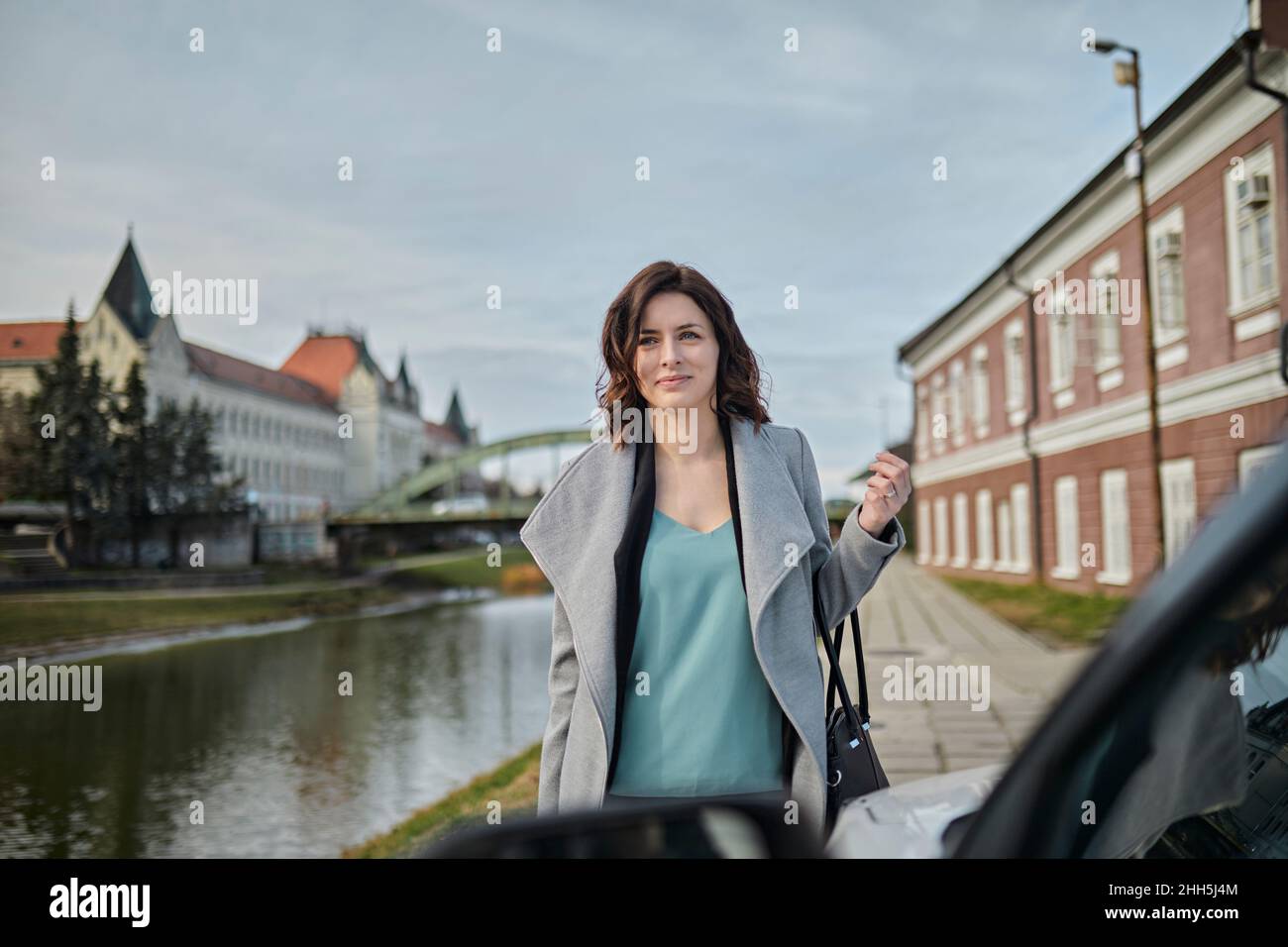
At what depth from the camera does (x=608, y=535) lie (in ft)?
5.19

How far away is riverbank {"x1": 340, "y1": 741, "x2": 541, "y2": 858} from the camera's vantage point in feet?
19.0

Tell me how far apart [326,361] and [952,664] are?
4400cm

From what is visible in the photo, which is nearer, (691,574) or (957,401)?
(691,574)

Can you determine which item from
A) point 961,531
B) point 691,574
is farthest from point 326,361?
point 691,574

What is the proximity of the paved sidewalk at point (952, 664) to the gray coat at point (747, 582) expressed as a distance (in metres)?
0.33

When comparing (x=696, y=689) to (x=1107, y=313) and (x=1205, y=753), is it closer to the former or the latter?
(x=1205, y=753)

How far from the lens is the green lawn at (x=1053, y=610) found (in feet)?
36.2

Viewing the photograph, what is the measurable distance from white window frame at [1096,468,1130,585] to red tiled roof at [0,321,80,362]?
21.3 m

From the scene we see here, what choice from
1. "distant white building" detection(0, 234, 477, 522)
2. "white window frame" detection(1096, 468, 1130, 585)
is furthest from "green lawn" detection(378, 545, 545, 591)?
"white window frame" detection(1096, 468, 1130, 585)

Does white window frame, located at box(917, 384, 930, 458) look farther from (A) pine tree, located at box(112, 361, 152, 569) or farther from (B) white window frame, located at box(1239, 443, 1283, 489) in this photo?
(B) white window frame, located at box(1239, 443, 1283, 489)

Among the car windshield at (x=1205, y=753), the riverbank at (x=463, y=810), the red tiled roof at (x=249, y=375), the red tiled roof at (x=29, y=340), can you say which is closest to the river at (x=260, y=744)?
the riverbank at (x=463, y=810)

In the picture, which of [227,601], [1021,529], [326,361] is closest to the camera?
[1021,529]

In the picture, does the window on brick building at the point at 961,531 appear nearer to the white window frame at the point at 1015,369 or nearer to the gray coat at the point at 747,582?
the white window frame at the point at 1015,369
